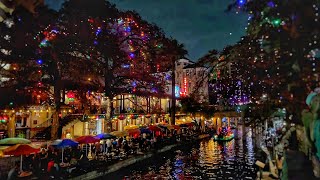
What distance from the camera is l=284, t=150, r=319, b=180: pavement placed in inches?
331

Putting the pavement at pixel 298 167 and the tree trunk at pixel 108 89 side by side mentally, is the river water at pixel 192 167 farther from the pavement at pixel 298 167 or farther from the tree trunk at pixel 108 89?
the pavement at pixel 298 167

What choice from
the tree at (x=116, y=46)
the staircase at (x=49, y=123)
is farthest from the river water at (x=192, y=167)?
the staircase at (x=49, y=123)

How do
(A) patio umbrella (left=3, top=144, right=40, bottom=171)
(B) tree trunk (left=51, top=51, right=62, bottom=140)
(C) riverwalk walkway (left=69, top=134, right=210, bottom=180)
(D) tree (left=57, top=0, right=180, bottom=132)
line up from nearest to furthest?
(A) patio umbrella (left=3, top=144, right=40, bottom=171) → (C) riverwalk walkway (left=69, top=134, right=210, bottom=180) → (B) tree trunk (left=51, top=51, right=62, bottom=140) → (D) tree (left=57, top=0, right=180, bottom=132)

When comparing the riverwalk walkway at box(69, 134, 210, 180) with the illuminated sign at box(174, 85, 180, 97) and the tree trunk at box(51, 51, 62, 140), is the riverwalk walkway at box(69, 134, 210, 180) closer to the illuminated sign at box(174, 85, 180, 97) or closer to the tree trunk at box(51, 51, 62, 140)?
the tree trunk at box(51, 51, 62, 140)

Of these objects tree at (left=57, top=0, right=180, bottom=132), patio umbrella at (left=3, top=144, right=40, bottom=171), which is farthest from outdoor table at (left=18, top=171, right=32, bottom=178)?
tree at (left=57, top=0, right=180, bottom=132)

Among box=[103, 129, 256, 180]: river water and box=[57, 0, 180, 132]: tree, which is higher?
box=[57, 0, 180, 132]: tree

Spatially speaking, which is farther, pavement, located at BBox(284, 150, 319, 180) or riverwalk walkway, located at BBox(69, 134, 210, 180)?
riverwalk walkway, located at BBox(69, 134, 210, 180)

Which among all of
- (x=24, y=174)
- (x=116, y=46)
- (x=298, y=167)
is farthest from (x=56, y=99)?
(x=298, y=167)

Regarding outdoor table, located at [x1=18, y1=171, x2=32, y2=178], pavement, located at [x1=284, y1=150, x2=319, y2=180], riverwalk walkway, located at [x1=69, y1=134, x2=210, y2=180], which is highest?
pavement, located at [x1=284, y1=150, x2=319, y2=180]

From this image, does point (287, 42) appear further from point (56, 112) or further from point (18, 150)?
point (56, 112)

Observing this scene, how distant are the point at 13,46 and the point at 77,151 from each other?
10.2 m

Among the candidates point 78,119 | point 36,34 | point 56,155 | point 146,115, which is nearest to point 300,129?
point 56,155

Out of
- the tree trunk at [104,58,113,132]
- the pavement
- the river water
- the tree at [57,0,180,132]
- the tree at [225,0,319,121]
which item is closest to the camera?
the tree at [225,0,319,121]

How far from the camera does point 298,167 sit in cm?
848
